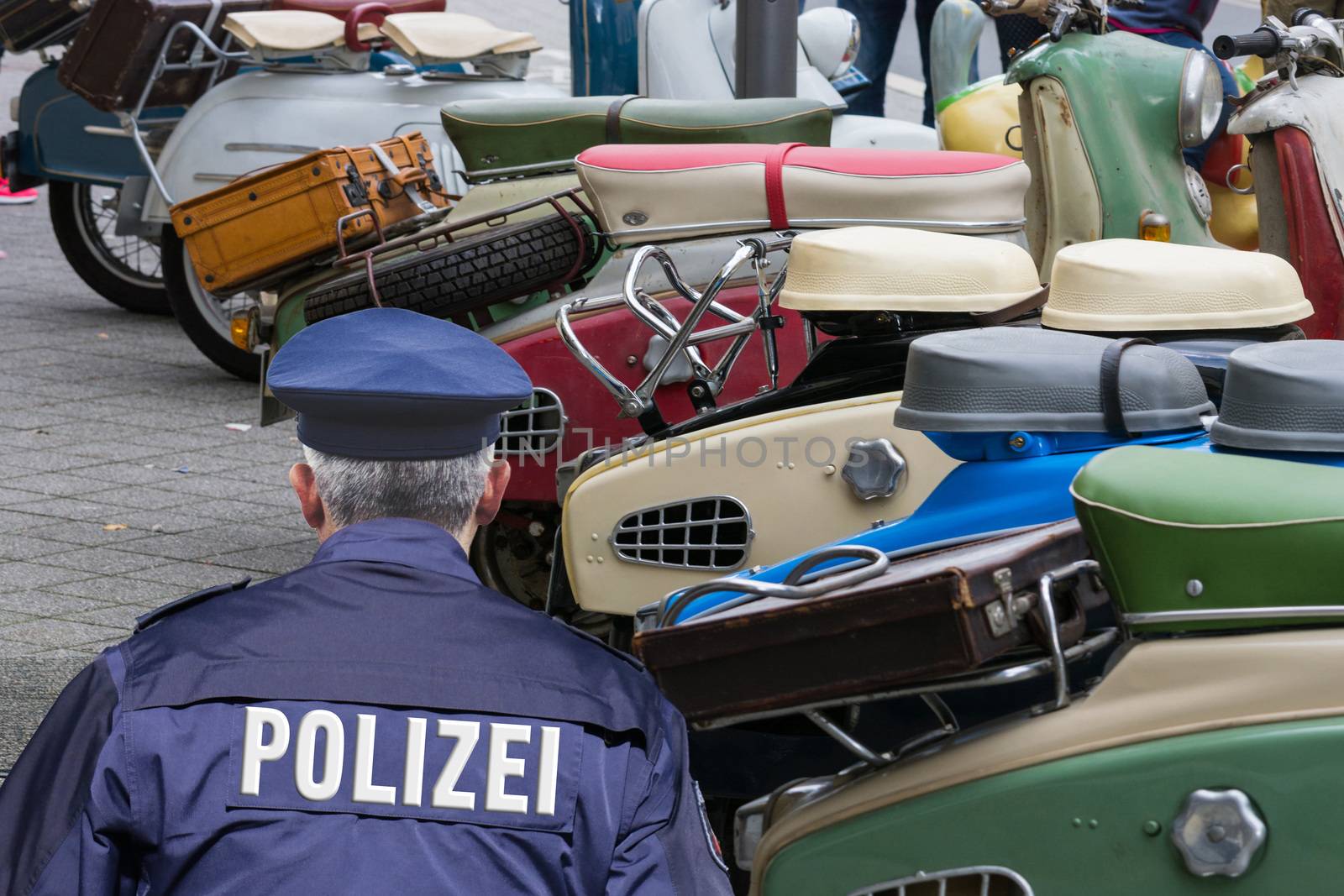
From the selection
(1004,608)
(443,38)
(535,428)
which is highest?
(443,38)

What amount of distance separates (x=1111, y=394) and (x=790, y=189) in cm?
136

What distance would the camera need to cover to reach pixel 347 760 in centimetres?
155

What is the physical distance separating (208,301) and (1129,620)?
5.40 m

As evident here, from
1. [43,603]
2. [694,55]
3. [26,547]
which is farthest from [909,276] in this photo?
[694,55]

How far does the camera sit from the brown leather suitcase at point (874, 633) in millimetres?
1931

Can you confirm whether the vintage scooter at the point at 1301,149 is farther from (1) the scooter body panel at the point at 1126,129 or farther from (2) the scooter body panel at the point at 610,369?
(2) the scooter body panel at the point at 610,369

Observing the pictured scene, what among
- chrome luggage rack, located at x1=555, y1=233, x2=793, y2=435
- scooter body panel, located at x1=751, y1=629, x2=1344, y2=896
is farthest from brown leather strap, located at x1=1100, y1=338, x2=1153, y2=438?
chrome luggage rack, located at x1=555, y1=233, x2=793, y2=435

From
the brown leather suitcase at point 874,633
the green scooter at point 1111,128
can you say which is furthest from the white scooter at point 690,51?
the brown leather suitcase at point 874,633

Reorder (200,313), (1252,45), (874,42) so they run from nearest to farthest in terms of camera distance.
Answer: (1252,45), (200,313), (874,42)

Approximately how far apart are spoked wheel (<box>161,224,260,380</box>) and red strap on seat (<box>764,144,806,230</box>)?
3505mm

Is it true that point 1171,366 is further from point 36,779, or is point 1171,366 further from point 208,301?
point 208,301

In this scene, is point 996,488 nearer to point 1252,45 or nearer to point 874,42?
point 1252,45

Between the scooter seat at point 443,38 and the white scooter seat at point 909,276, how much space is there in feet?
11.1

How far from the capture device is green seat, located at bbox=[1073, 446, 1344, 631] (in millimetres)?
1833
